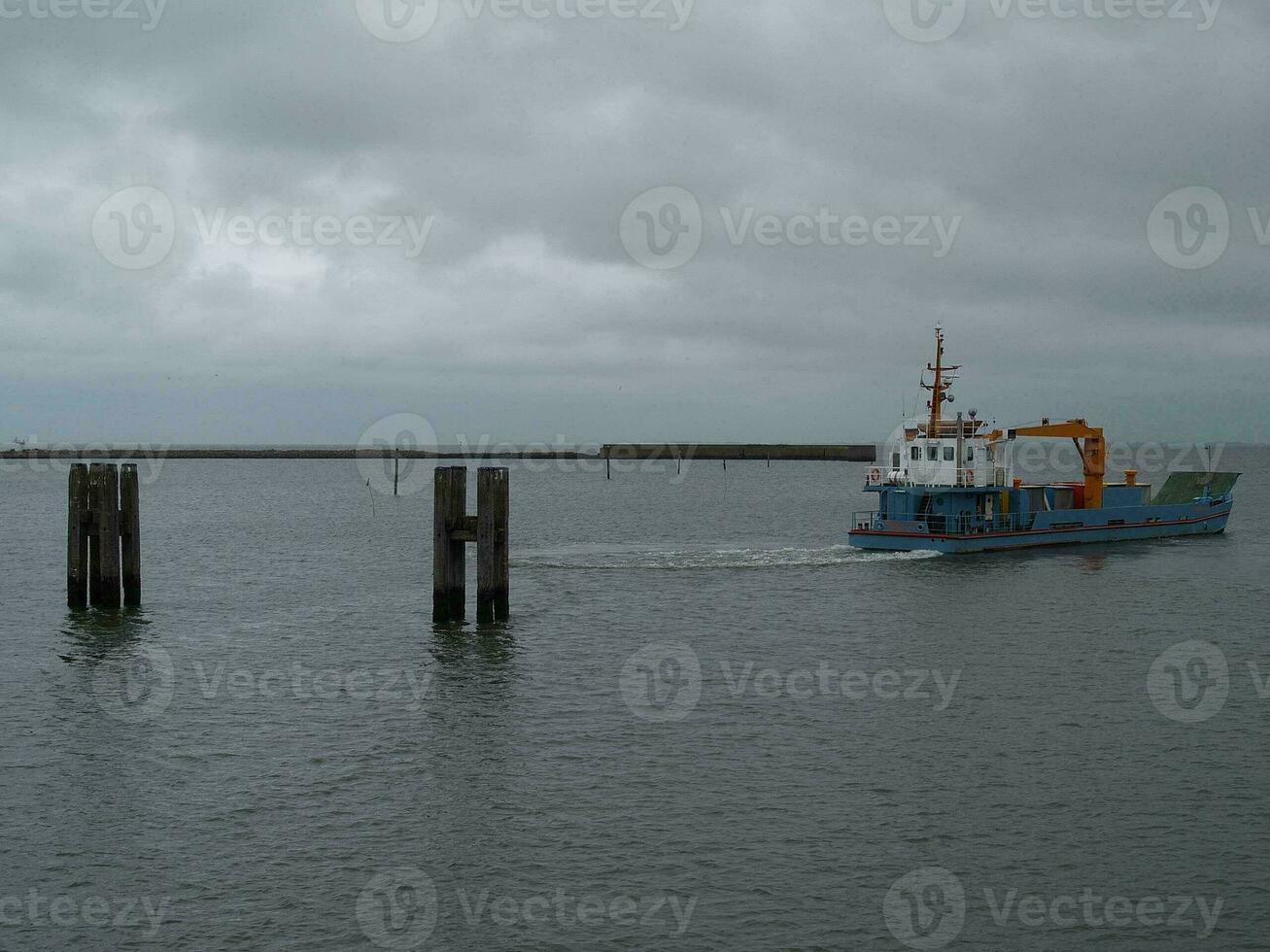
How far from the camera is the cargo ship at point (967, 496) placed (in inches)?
2023

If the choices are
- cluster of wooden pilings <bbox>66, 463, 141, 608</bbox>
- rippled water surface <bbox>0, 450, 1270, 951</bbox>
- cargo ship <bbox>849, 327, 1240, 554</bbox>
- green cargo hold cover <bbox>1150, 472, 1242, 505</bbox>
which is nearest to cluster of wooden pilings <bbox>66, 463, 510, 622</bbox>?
cluster of wooden pilings <bbox>66, 463, 141, 608</bbox>

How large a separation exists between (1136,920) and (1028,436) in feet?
153

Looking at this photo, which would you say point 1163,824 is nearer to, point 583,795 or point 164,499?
point 583,795

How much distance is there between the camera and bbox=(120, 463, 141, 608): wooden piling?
3034 centimetres

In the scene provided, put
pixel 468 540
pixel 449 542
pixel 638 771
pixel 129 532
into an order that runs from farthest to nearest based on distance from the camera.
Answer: pixel 129 532 < pixel 449 542 < pixel 468 540 < pixel 638 771

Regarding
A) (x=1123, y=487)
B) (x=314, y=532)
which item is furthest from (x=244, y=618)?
(x=1123, y=487)

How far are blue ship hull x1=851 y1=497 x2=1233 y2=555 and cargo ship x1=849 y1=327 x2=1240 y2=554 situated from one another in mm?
46

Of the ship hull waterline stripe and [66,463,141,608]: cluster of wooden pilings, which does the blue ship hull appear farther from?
[66,463,141,608]: cluster of wooden pilings

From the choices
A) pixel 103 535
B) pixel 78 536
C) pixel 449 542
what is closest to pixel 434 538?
pixel 449 542

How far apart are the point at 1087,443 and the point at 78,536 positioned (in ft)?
150

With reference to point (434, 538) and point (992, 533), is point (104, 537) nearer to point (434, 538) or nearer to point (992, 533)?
point (434, 538)

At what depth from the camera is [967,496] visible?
2080 inches

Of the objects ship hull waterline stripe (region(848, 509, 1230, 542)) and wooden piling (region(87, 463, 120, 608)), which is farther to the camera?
ship hull waterline stripe (region(848, 509, 1230, 542))

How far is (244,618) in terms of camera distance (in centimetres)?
3447
